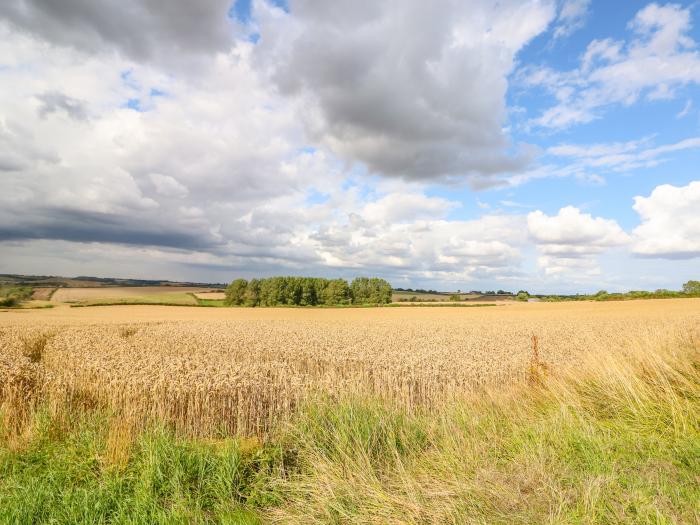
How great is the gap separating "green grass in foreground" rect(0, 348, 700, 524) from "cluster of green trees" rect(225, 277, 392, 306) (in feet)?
332

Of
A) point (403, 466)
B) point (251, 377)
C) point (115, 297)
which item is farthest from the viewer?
point (115, 297)

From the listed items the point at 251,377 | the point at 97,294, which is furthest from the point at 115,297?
the point at 251,377

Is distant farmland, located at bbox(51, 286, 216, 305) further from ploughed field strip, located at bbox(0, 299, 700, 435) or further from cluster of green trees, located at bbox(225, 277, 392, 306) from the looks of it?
ploughed field strip, located at bbox(0, 299, 700, 435)

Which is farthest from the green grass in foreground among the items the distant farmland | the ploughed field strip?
the distant farmland

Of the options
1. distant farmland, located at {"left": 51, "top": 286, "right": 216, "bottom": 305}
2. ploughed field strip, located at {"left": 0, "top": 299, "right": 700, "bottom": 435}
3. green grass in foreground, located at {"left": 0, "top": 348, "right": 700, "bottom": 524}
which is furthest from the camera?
distant farmland, located at {"left": 51, "top": 286, "right": 216, "bottom": 305}

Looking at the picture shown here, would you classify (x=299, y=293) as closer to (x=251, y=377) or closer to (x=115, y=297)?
(x=115, y=297)

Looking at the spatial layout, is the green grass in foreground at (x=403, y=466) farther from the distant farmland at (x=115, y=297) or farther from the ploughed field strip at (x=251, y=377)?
the distant farmland at (x=115, y=297)

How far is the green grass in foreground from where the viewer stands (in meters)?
4.28

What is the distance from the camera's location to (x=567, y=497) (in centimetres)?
421

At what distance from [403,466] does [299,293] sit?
106 m

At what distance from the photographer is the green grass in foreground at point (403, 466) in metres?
4.28

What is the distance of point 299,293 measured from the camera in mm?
110250

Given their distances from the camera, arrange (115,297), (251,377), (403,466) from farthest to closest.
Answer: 1. (115,297)
2. (251,377)
3. (403,466)

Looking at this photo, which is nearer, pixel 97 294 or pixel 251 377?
pixel 251 377
